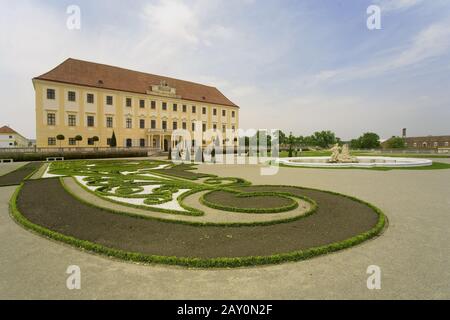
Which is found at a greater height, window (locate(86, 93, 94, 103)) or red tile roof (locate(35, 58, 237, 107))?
red tile roof (locate(35, 58, 237, 107))

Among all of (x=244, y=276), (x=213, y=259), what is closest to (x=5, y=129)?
(x=213, y=259)

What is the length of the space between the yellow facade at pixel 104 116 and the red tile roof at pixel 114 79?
1252 mm

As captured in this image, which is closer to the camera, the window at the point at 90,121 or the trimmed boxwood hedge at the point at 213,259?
the trimmed boxwood hedge at the point at 213,259

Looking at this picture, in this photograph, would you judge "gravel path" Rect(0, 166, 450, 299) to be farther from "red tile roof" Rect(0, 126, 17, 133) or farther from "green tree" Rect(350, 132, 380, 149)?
"red tile roof" Rect(0, 126, 17, 133)

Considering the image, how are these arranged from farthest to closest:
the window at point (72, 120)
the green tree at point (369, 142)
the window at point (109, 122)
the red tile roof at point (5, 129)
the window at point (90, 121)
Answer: the green tree at point (369, 142) → the red tile roof at point (5, 129) → the window at point (109, 122) → the window at point (90, 121) → the window at point (72, 120)

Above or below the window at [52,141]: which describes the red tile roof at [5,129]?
above

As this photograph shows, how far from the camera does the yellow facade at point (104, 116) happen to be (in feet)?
127

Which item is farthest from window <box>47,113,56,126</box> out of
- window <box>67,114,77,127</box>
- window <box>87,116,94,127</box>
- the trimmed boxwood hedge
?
the trimmed boxwood hedge

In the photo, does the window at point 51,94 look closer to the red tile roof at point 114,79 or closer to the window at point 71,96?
the red tile roof at point 114,79

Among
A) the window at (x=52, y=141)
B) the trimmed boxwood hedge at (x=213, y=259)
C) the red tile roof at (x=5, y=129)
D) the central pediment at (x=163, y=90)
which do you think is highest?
the central pediment at (x=163, y=90)

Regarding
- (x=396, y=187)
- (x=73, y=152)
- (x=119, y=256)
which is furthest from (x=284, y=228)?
(x=73, y=152)

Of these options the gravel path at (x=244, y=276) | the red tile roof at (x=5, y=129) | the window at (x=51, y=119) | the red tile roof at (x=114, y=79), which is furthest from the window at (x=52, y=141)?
the red tile roof at (x=5, y=129)

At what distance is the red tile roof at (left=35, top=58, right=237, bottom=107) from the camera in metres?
41.3

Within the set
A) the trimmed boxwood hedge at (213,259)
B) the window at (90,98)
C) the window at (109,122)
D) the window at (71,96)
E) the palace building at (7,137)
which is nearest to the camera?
the trimmed boxwood hedge at (213,259)
